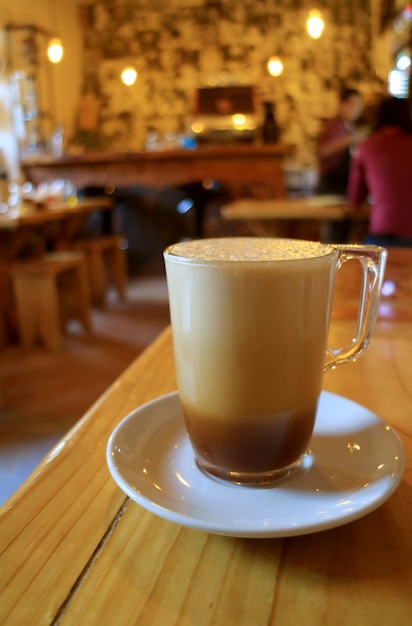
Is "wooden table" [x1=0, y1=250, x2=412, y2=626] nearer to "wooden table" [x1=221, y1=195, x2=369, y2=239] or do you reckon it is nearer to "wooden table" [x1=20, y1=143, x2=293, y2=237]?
"wooden table" [x1=221, y1=195, x2=369, y2=239]

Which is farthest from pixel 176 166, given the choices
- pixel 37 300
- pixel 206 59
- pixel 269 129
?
pixel 206 59

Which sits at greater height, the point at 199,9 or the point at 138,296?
the point at 199,9

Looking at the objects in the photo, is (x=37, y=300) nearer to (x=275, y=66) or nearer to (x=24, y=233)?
(x=24, y=233)

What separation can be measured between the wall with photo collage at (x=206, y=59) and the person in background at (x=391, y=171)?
415cm

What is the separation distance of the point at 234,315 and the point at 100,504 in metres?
0.19

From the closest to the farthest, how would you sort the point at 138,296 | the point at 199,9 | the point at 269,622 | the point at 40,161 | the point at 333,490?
the point at 269,622
the point at 333,490
the point at 138,296
the point at 40,161
the point at 199,9

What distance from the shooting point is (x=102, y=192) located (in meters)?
4.84

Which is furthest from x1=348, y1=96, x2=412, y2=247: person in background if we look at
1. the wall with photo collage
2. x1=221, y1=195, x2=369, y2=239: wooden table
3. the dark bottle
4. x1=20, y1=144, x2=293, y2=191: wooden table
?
the wall with photo collage

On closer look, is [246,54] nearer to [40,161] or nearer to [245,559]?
[40,161]

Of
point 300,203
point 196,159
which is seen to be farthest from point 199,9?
point 300,203

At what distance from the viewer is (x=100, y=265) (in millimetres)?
4258

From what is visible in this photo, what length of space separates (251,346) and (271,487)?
12 cm

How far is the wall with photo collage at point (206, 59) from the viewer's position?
6551 mm

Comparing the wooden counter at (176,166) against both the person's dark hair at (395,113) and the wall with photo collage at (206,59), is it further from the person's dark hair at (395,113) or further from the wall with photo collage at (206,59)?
the wall with photo collage at (206,59)
